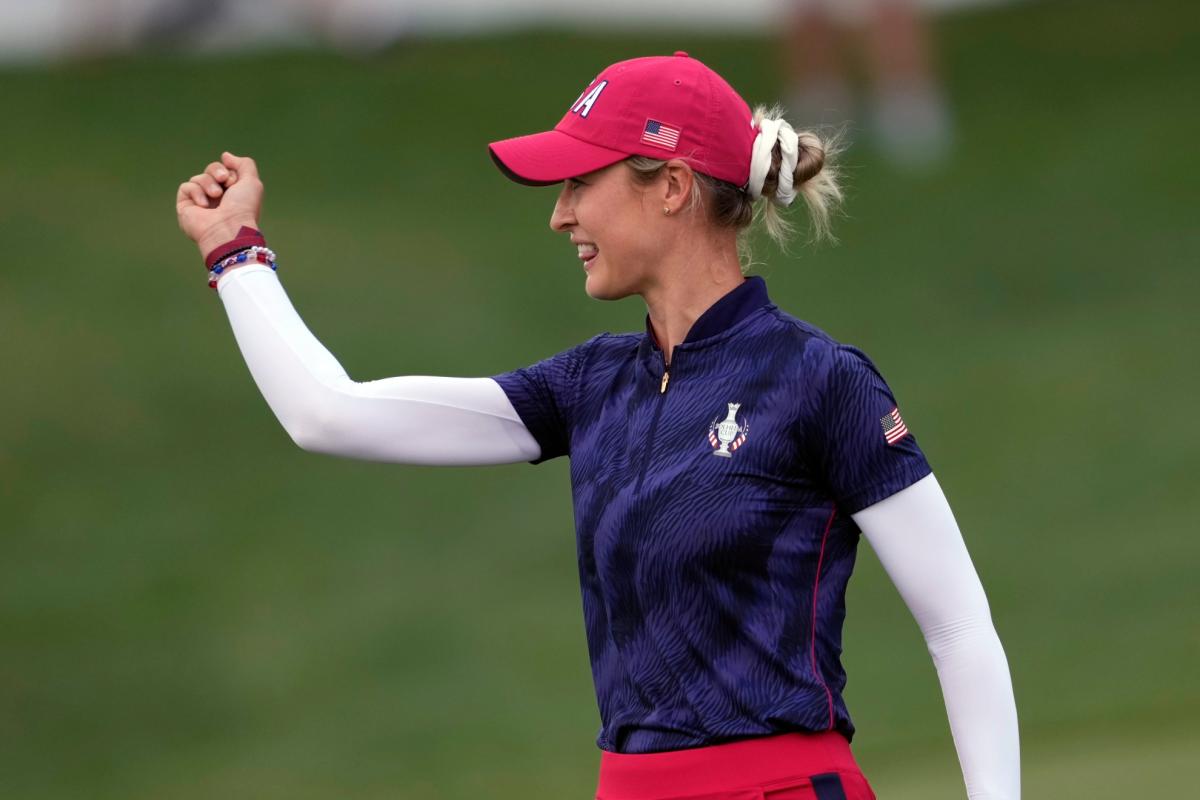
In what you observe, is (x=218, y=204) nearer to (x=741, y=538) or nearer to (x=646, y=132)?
(x=646, y=132)

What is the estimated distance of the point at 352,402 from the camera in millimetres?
2752

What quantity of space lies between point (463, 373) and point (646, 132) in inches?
312

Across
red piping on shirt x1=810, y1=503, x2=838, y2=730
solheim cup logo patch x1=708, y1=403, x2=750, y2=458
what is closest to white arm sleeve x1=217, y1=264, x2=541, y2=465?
solheim cup logo patch x1=708, y1=403, x2=750, y2=458

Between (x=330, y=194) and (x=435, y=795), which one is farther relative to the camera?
(x=330, y=194)

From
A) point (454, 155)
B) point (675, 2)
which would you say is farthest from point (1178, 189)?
point (454, 155)

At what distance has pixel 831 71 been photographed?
12.9m

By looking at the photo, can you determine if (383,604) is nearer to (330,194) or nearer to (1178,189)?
(330,194)

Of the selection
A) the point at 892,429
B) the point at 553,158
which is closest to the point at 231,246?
the point at 553,158

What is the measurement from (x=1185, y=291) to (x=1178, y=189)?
133cm

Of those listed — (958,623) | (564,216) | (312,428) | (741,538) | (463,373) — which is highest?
(463,373)

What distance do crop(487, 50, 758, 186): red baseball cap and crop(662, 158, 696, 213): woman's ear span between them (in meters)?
0.01

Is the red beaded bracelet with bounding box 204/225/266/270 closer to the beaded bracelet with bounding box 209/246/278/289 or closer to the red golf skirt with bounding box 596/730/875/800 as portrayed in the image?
the beaded bracelet with bounding box 209/246/278/289

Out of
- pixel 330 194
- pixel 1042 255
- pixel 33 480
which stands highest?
pixel 330 194

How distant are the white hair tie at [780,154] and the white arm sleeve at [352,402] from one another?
0.48m
